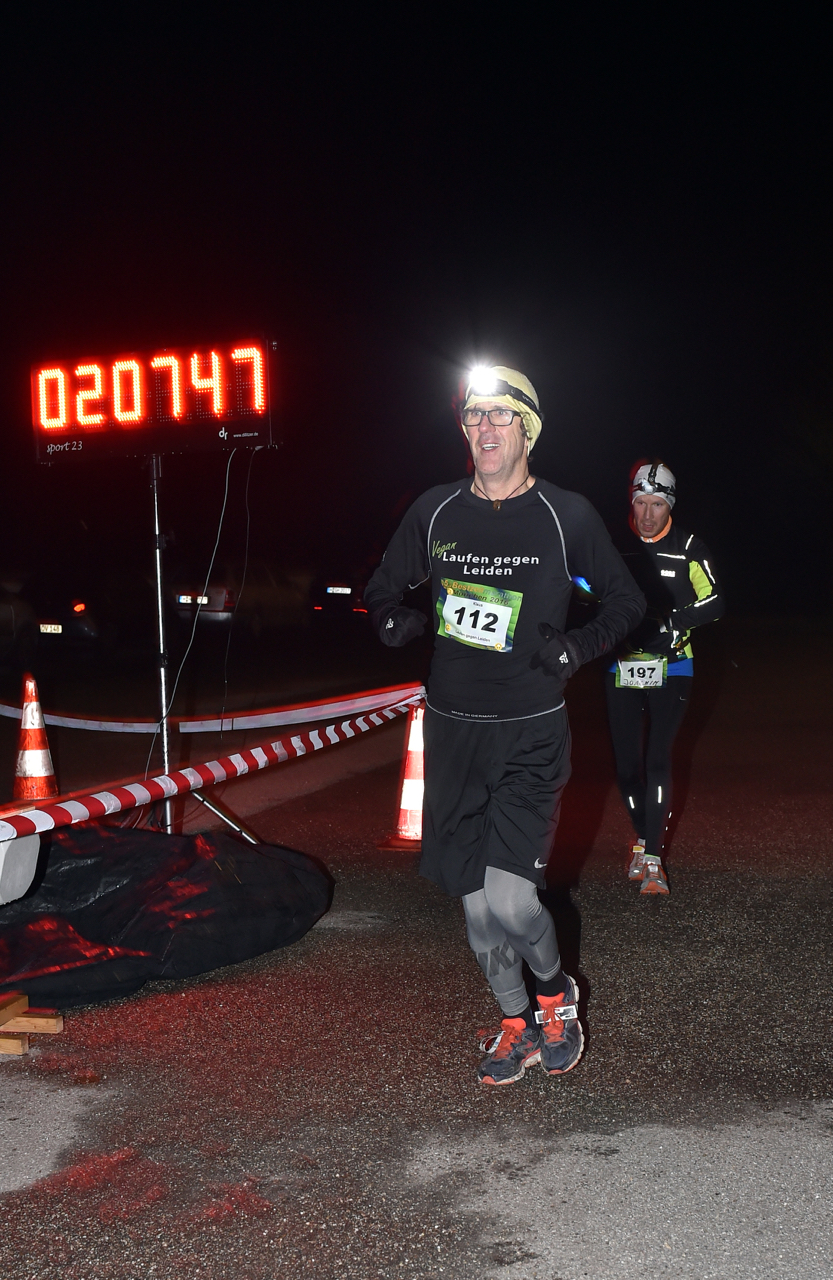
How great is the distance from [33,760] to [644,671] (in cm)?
355

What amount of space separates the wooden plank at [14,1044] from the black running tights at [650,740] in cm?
330

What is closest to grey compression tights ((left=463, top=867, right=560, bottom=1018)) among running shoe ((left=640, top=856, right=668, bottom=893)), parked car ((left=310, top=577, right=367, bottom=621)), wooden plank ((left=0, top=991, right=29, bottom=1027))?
wooden plank ((left=0, top=991, right=29, bottom=1027))

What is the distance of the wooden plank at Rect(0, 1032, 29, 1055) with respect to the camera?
13.1 ft

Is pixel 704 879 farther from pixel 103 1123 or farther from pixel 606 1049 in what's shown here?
pixel 103 1123

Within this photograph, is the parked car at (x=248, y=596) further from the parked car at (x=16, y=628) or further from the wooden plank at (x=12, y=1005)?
the wooden plank at (x=12, y=1005)

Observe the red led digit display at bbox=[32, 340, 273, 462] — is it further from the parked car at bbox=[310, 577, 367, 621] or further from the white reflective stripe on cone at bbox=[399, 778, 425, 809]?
the parked car at bbox=[310, 577, 367, 621]

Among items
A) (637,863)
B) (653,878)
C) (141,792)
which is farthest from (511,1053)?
(637,863)

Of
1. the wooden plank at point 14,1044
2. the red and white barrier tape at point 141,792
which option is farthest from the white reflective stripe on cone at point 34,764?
the wooden plank at point 14,1044

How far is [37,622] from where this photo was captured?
60.2 feet

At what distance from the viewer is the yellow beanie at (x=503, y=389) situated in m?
3.69

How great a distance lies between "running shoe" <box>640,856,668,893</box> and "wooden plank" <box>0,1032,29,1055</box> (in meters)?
3.18

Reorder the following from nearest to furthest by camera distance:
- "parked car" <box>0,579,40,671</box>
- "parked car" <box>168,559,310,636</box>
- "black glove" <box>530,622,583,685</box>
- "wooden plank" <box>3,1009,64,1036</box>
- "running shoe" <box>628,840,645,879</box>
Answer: "black glove" <box>530,622,583,685</box> < "wooden plank" <box>3,1009,64,1036</box> < "running shoe" <box>628,840,645,879</box> < "parked car" <box>0,579,40,671</box> < "parked car" <box>168,559,310,636</box>

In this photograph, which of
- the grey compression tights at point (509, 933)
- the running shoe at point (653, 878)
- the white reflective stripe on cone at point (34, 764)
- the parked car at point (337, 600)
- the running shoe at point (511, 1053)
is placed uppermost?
the grey compression tights at point (509, 933)

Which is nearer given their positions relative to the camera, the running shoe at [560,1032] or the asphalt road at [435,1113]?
the asphalt road at [435,1113]
